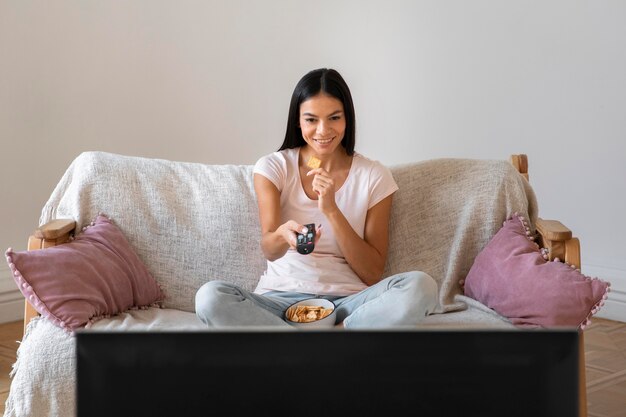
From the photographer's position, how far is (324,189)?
8.16 ft

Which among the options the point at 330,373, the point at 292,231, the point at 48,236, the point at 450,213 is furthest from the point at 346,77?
the point at 330,373

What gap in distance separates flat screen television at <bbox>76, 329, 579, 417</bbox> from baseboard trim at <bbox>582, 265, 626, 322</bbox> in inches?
129

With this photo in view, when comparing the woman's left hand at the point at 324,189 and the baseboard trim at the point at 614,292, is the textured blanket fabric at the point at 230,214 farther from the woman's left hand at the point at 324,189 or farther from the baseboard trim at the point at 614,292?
the baseboard trim at the point at 614,292

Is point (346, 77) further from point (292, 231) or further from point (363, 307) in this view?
point (363, 307)

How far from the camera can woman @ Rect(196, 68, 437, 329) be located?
247cm

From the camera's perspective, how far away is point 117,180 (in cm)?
275

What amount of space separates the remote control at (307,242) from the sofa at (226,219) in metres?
0.40

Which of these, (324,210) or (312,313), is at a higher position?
(324,210)

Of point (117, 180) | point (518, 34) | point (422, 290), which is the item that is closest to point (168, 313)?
point (117, 180)

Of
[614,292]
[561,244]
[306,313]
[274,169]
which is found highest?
[274,169]

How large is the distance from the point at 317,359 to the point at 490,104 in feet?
11.6

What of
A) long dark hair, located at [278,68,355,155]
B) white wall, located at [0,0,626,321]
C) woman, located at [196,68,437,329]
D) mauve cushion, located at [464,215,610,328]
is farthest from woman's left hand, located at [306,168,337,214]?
white wall, located at [0,0,626,321]

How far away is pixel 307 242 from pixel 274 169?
39cm

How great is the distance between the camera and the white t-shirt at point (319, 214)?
2514 millimetres
